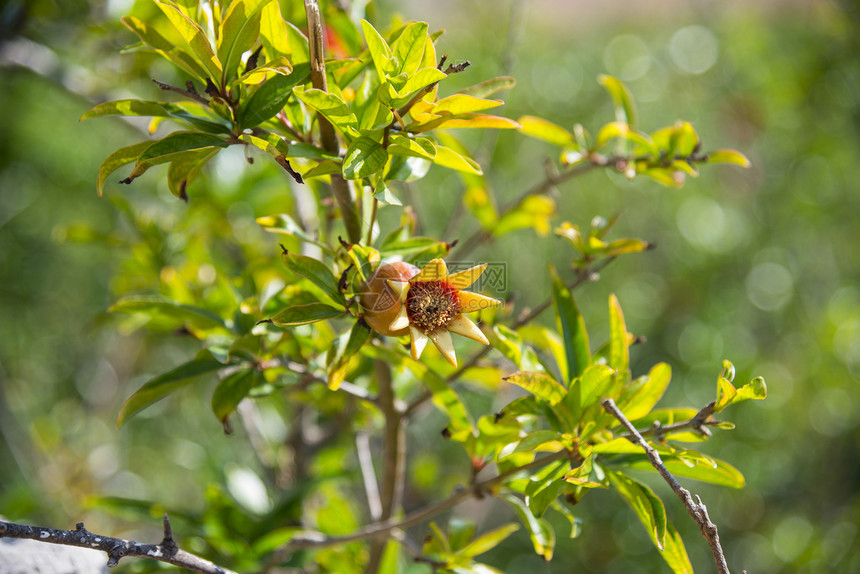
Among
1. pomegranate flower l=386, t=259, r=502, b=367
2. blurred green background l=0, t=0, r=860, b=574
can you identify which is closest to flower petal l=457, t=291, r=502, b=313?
pomegranate flower l=386, t=259, r=502, b=367

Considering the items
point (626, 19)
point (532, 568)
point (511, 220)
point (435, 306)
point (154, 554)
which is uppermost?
point (626, 19)

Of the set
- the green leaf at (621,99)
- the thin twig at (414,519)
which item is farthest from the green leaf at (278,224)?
the green leaf at (621,99)

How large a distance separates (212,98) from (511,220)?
380mm

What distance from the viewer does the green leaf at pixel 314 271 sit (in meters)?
0.43

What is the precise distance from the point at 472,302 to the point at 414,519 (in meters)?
0.23

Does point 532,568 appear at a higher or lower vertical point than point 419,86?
lower

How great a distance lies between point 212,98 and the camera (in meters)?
0.41

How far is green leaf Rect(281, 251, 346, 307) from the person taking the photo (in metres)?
0.43

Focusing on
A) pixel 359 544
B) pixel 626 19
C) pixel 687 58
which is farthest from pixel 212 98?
pixel 626 19

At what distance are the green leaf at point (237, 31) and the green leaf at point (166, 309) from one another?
22 centimetres

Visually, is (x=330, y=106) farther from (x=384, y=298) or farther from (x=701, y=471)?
(x=701, y=471)

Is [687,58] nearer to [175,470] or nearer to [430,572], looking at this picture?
[430,572]

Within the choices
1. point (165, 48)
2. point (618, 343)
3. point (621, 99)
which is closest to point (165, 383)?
point (165, 48)

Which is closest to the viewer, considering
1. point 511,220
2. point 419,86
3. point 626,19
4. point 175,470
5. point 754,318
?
point 419,86
